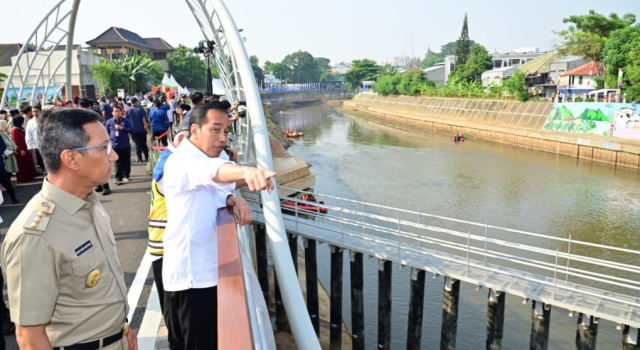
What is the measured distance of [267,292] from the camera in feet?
35.4

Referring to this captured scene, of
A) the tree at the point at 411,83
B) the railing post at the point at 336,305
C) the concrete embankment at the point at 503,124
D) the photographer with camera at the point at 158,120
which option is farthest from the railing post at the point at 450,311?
the tree at the point at 411,83

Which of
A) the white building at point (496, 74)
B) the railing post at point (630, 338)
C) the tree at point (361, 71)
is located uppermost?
the tree at point (361, 71)

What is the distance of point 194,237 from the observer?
3018 mm

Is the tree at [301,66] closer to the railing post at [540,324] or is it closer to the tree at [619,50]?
the tree at [619,50]

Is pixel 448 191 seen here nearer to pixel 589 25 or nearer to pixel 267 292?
pixel 267 292

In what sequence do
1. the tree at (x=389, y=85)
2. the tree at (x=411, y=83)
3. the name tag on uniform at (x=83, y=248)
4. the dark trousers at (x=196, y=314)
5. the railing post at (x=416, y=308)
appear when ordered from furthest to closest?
the tree at (x=389, y=85) → the tree at (x=411, y=83) → the railing post at (x=416, y=308) → the dark trousers at (x=196, y=314) → the name tag on uniform at (x=83, y=248)

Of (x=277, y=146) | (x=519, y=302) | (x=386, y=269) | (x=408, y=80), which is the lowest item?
(x=519, y=302)

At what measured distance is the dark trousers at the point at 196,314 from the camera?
3.11 meters

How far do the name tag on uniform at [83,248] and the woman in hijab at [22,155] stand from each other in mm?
9914

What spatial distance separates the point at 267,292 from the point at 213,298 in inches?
309

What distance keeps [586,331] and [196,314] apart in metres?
6.88

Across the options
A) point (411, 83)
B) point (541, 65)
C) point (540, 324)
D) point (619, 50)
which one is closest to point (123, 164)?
point (540, 324)

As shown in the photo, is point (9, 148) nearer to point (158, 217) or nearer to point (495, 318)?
point (158, 217)

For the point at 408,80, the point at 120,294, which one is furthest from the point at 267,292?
the point at 408,80
